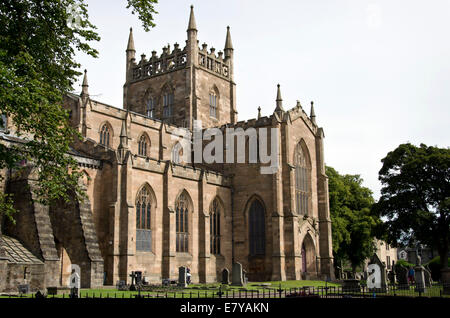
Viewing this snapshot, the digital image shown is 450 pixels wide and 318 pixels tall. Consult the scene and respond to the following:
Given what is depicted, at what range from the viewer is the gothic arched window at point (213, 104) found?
5484 centimetres

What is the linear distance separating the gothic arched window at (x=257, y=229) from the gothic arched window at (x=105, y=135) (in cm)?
1379

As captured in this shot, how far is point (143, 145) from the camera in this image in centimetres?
4512

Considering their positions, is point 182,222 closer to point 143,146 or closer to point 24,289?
point 143,146

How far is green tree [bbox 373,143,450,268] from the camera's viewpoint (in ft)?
126

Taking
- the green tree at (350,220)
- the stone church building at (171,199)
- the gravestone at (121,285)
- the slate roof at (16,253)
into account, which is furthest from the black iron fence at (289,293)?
the green tree at (350,220)

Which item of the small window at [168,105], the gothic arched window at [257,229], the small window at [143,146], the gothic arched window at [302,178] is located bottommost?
the gothic arched window at [257,229]

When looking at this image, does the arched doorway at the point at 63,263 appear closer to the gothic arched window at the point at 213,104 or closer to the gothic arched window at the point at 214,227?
the gothic arched window at the point at 214,227

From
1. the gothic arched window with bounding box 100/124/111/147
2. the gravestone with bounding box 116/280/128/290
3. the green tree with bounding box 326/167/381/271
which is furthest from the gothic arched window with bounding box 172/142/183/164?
the gravestone with bounding box 116/280/128/290

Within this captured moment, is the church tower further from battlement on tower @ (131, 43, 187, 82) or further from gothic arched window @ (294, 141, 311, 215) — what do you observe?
A: gothic arched window @ (294, 141, 311, 215)

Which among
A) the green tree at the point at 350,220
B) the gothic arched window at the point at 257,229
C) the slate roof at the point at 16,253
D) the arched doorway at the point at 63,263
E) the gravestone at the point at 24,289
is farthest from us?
the green tree at the point at 350,220

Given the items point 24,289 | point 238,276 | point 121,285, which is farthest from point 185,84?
point 24,289

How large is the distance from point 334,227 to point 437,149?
14.6 m
